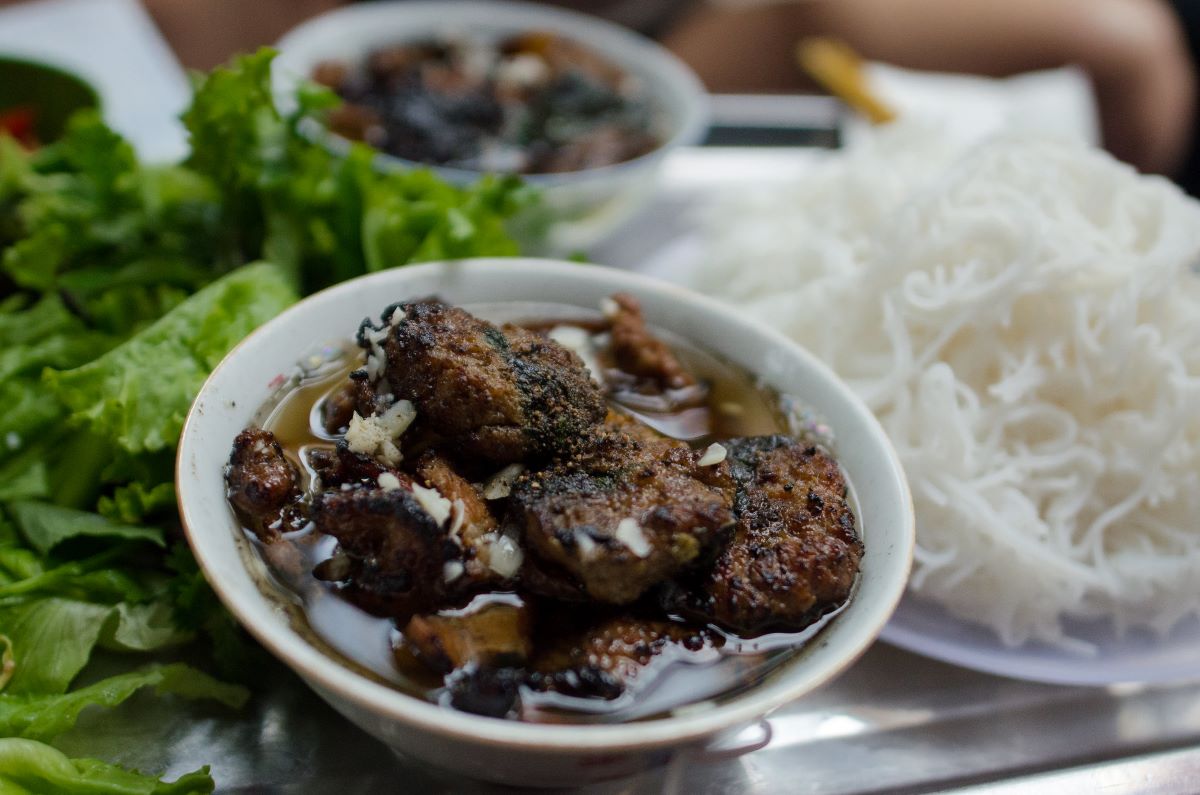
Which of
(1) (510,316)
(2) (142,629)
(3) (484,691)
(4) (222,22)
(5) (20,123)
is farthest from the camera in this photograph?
(4) (222,22)

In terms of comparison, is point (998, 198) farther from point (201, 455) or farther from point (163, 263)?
point (163, 263)

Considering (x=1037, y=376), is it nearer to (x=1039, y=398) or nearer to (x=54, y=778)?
(x=1039, y=398)

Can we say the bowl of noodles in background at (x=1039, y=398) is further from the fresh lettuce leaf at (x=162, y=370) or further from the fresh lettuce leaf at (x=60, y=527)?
the fresh lettuce leaf at (x=60, y=527)

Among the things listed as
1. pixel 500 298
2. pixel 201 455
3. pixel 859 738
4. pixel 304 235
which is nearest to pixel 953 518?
pixel 859 738

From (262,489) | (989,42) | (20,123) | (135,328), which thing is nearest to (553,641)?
(262,489)

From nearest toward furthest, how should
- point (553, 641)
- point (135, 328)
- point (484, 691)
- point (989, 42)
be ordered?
point (484, 691), point (553, 641), point (135, 328), point (989, 42)

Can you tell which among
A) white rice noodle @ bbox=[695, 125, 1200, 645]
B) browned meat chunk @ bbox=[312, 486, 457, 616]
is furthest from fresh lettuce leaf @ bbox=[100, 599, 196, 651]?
white rice noodle @ bbox=[695, 125, 1200, 645]

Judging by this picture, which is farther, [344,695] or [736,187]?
[736,187]
